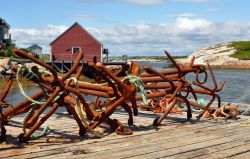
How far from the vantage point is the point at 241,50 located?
4729 inches

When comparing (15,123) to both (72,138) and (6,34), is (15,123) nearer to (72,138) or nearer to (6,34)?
(72,138)

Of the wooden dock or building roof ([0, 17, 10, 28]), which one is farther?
building roof ([0, 17, 10, 28])

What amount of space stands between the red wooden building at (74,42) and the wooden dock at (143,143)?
51.0 meters

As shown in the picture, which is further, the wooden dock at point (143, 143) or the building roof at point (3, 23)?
the building roof at point (3, 23)

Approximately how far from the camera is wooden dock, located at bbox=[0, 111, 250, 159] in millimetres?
4492

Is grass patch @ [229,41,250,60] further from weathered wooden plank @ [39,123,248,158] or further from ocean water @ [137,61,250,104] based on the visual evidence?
weathered wooden plank @ [39,123,248,158]

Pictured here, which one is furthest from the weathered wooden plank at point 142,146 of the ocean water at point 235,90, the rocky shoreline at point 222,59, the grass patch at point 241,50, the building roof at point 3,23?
the grass patch at point 241,50

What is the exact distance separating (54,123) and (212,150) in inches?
111

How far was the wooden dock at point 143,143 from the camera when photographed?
449 centimetres

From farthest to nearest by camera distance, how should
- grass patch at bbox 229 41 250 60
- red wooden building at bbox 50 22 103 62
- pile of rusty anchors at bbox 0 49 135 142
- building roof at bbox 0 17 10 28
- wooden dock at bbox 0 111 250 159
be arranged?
grass patch at bbox 229 41 250 60, building roof at bbox 0 17 10 28, red wooden building at bbox 50 22 103 62, pile of rusty anchors at bbox 0 49 135 142, wooden dock at bbox 0 111 250 159

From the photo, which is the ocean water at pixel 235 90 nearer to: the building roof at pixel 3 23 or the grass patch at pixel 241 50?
the building roof at pixel 3 23

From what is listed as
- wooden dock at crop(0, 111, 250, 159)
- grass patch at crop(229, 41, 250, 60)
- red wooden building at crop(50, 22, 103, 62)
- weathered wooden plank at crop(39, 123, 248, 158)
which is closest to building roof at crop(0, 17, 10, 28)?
red wooden building at crop(50, 22, 103, 62)

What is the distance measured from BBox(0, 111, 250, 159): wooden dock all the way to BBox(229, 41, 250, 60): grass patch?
106m

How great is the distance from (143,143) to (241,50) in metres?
120
